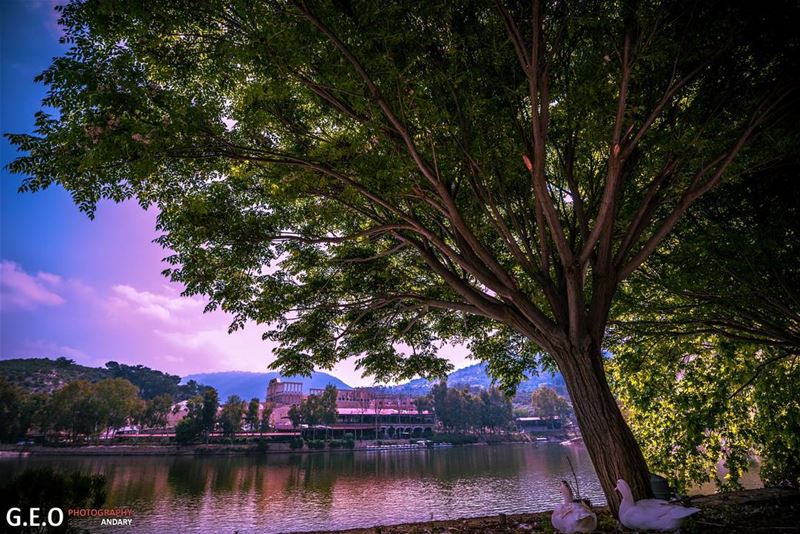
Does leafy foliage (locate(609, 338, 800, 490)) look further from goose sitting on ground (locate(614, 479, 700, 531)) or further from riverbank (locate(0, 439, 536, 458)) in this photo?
riverbank (locate(0, 439, 536, 458))

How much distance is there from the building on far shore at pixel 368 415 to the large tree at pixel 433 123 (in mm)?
80906

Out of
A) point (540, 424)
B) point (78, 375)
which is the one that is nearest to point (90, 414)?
point (78, 375)

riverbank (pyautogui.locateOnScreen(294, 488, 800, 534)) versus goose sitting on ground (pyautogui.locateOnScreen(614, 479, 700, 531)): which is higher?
goose sitting on ground (pyautogui.locateOnScreen(614, 479, 700, 531))

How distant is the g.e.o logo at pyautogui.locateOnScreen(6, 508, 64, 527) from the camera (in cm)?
532

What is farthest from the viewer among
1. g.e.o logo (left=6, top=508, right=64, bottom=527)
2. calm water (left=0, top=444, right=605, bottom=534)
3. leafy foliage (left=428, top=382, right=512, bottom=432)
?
leafy foliage (left=428, top=382, right=512, bottom=432)

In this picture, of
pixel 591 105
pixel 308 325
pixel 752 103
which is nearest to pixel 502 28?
pixel 591 105

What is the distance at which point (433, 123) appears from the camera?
6078 mm

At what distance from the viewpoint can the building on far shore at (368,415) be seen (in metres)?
90.9

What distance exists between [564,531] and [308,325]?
6588mm

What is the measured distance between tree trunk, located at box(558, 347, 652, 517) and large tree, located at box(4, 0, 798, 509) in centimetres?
3

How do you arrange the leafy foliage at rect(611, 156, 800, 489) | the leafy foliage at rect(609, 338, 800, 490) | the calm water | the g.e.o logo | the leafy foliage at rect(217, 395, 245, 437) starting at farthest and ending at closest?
the leafy foliage at rect(217, 395, 245, 437)
the calm water
the leafy foliage at rect(609, 338, 800, 490)
the leafy foliage at rect(611, 156, 800, 489)
the g.e.o logo

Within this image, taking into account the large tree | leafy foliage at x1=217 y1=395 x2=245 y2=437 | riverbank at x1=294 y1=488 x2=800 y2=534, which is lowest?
leafy foliage at x1=217 y1=395 x2=245 y2=437

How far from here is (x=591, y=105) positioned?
5961 millimetres

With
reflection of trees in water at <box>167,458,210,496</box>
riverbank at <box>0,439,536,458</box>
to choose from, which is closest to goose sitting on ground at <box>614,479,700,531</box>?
reflection of trees in water at <box>167,458,210,496</box>
